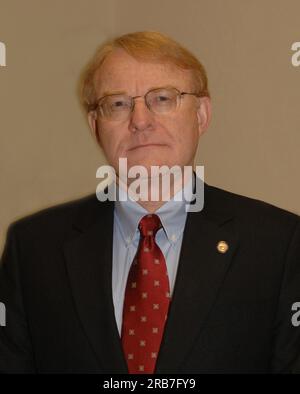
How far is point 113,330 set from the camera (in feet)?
4.46

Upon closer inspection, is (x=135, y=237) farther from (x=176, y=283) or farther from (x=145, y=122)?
(x=145, y=122)

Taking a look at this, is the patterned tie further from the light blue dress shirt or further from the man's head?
the man's head

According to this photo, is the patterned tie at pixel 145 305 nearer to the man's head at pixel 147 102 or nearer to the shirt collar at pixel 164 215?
the shirt collar at pixel 164 215

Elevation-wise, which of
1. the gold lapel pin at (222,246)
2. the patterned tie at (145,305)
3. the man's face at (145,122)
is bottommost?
the patterned tie at (145,305)

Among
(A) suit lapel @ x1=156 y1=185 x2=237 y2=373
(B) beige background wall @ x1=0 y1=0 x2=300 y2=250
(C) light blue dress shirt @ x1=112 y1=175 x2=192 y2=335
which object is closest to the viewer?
(A) suit lapel @ x1=156 y1=185 x2=237 y2=373

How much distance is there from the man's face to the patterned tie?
184 millimetres

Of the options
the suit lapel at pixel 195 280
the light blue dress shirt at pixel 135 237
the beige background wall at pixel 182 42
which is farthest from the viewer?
the beige background wall at pixel 182 42

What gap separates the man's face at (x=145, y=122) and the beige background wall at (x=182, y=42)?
1.62ft

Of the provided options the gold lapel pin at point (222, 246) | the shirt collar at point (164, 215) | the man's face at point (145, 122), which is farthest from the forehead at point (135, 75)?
the gold lapel pin at point (222, 246)

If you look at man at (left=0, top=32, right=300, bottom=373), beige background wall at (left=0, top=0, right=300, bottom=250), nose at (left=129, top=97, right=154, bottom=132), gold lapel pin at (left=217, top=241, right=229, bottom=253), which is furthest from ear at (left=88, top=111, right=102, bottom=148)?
beige background wall at (left=0, top=0, right=300, bottom=250)

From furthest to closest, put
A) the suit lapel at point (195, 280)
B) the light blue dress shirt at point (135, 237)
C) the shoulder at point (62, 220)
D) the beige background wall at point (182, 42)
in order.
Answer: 1. the beige background wall at point (182, 42)
2. the shoulder at point (62, 220)
3. the light blue dress shirt at point (135, 237)
4. the suit lapel at point (195, 280)

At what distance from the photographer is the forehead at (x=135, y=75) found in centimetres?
144

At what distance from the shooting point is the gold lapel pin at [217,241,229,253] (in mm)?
1417

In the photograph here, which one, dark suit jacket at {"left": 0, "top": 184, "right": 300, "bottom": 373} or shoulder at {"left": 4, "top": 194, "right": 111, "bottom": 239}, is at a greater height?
shoulder at {"left": 4, "top": 194, "right": 111, "bottom": 239}
